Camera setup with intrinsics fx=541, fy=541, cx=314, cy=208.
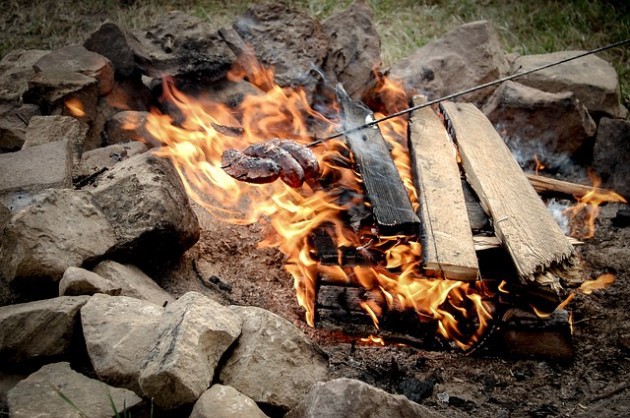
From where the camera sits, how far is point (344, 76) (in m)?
4.43

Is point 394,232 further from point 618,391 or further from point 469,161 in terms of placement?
point 618,391

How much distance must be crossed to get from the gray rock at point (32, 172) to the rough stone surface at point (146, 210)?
0.23 meters

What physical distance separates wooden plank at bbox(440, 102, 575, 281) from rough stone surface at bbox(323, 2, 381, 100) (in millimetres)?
791

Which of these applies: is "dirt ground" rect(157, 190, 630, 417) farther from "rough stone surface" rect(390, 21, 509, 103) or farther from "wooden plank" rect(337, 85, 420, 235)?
"rough stone surface" rect(390, 21, 509, 103)

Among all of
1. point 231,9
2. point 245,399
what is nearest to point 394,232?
point 245,399

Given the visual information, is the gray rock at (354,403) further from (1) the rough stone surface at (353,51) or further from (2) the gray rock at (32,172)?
(1) the rough stone surface at (353,51)

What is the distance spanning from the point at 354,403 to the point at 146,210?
4.76 ft

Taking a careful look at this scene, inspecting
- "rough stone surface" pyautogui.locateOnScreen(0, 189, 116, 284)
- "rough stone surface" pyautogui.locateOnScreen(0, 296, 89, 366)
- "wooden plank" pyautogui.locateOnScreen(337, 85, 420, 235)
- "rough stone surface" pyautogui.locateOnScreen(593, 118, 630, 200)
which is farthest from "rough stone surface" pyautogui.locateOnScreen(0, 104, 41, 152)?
"rough stone surface" pyautogui.locateOnScreen(593, 118, 630, 200)

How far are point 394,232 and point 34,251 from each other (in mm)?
1607

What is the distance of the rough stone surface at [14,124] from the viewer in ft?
11.6

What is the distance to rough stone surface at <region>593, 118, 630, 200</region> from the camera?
3852 millimetres

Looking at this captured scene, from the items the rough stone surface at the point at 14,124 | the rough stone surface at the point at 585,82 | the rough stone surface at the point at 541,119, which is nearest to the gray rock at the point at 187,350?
the rough stone surface at the point at 14,124

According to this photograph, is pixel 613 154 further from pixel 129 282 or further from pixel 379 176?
pixel 129 282

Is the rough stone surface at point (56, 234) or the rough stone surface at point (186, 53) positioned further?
the rough stone surface at point (186, 53)
